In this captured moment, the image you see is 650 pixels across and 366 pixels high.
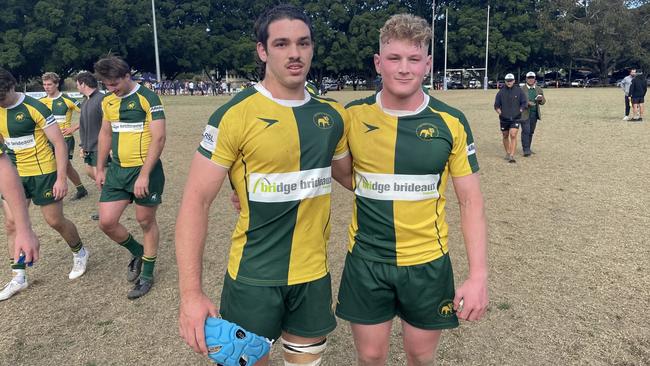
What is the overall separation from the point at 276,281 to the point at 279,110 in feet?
2.78

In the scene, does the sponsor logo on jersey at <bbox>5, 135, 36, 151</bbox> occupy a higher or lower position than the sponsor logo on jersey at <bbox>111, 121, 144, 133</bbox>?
lower

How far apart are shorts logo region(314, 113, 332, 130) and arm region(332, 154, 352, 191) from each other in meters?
0.27

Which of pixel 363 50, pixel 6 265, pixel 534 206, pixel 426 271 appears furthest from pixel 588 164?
pixel 363 50

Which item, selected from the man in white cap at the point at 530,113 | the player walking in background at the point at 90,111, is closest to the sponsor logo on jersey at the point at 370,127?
the player walking in background at the point at 90,111

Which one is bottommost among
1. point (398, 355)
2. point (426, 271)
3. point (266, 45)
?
point (398, 355)

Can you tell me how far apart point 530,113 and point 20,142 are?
1114 centimetres

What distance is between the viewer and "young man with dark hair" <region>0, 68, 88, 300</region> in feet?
16.1

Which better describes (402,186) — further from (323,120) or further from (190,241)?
(190,241)

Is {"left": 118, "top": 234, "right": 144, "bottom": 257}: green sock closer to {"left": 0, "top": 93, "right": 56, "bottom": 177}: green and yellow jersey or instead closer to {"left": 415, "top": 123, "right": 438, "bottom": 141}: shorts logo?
{"left": 0, "top": 93, "right": 56, "bottom": 177}: green and yellow jersey

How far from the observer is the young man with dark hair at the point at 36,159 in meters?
4.91

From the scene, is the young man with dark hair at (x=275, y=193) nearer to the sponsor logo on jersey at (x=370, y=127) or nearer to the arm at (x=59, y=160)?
the sponsor logo on jersey at (x=370, y=127)

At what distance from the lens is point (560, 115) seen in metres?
20.6

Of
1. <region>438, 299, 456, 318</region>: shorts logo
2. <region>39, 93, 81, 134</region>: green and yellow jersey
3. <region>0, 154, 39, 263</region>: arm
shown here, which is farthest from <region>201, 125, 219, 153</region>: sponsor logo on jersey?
<region>39, 93, 81, 134</region>: green and yellow jersey

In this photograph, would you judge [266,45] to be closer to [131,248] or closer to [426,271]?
[426,271]
